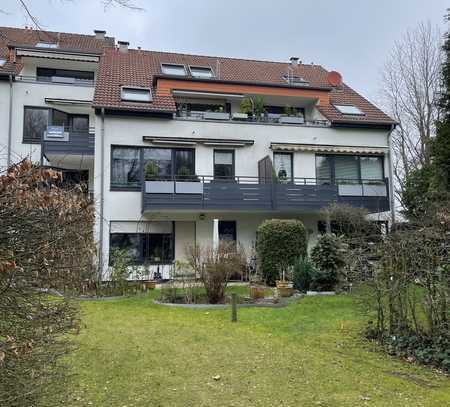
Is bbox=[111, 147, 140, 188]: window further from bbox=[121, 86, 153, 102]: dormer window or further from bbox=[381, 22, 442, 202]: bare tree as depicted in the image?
bbox=[381, 22, 442, 202]: bare tree

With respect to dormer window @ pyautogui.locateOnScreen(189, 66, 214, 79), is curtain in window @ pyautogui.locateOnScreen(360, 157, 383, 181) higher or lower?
lower

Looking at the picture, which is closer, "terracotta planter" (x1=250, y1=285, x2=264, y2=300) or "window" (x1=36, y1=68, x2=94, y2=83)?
"terracotta planter" (x1=250, y1=285, x2=264, y2=300)

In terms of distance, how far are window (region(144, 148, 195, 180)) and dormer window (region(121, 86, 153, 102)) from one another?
269cm

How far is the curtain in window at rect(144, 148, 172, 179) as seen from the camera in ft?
68.2

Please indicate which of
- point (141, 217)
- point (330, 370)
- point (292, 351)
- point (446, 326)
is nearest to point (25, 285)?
point (330, 370)

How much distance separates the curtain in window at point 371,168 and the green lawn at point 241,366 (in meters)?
14.0

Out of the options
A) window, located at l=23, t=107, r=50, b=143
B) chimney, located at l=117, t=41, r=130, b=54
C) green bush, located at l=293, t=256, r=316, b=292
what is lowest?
green bush, located at l=293, t=256, r=316, b=292

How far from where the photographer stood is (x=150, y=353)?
7.92 metres

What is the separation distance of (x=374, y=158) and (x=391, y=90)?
10974mm

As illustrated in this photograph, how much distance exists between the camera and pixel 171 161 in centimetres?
2147

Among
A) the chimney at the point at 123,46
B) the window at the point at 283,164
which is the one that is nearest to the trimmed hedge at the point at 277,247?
the window at the point at 283,164

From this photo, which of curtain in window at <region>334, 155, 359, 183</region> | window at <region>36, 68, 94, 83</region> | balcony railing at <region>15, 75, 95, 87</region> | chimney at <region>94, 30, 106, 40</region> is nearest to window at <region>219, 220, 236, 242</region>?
curtain in window at <region>334, 155, 359, 183</region>

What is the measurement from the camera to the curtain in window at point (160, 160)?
20.8m

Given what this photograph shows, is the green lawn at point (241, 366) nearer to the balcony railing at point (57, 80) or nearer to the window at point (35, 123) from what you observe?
the window at point (35, 123)
